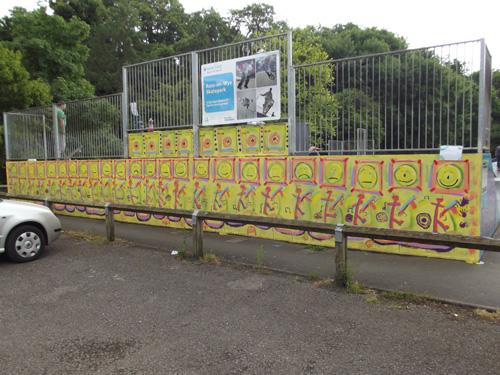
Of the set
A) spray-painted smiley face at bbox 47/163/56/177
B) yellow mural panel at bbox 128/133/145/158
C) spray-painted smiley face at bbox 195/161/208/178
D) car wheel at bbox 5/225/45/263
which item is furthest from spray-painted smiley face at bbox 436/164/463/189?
spray-painted smiley face at bbox 47/163/56/177

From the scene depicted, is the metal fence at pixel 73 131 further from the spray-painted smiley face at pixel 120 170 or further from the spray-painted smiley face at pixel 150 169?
the spray-painted smiley face at pixel 150 169

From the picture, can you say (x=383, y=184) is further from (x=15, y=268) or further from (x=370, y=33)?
(x=370, y=33)

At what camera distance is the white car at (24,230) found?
19.7 ft

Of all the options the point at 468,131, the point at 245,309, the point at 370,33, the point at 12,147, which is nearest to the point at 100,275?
the point at 245,309

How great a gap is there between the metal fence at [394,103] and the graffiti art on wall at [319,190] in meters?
0.35

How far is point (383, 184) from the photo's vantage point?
6473mm

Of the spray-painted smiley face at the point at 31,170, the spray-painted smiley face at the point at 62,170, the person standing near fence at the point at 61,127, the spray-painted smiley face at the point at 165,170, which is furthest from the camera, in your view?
the spray-painted smiley face at the point at 31,170

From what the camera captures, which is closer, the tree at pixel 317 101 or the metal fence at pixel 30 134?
the tree at pixel 317 101

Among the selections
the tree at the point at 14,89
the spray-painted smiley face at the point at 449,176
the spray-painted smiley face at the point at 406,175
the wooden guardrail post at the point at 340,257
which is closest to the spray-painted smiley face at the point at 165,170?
the spray-painted smiley face at the point at 406,175

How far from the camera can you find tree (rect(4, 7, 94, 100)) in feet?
64.1

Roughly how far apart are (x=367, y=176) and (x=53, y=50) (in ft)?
64.5

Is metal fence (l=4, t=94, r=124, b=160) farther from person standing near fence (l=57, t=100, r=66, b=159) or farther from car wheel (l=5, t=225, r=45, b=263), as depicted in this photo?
car wheel (l=5, t=225, r=45, b=263)

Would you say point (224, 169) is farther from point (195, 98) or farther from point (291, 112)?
point (291, 112)

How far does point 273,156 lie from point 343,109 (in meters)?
1.61
